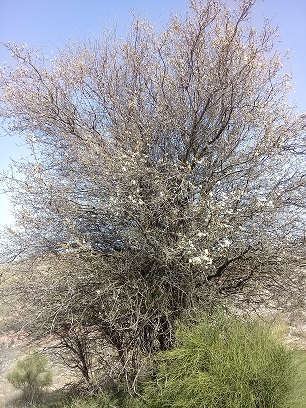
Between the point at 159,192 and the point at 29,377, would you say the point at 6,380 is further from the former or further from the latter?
the point at 159,192

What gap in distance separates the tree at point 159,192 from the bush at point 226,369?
0.83 m

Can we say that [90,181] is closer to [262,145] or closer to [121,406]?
[262,145]

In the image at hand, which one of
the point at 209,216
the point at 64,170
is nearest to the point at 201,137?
the point at 209,216

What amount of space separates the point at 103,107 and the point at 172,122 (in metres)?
1.45

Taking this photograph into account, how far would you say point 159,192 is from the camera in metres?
6.02

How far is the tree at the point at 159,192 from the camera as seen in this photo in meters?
6.02

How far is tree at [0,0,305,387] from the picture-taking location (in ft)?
19.8

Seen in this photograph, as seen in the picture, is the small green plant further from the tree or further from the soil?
the tree

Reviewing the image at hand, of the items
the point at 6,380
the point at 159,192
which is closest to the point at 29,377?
the point at 6,380

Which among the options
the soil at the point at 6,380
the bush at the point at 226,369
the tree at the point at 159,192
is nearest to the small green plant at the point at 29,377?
the soil at the point at 6,380

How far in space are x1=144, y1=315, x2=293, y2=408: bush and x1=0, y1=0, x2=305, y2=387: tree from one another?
0.83 metres

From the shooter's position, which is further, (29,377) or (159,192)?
(29,377)

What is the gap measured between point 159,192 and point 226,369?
8.15 feet

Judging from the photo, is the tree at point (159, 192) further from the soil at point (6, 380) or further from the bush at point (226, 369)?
the soil at point (6, 380)
